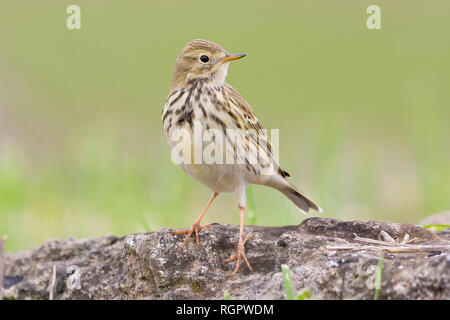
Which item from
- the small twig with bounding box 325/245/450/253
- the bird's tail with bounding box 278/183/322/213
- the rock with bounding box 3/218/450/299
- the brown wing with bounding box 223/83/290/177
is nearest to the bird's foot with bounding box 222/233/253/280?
the rock with bounding box 3/218/450/299

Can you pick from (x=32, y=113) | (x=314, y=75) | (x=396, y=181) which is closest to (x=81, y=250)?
(x=396, y=181)

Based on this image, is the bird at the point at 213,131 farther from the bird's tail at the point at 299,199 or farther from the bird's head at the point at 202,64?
the bird's tail at the point at 299,199

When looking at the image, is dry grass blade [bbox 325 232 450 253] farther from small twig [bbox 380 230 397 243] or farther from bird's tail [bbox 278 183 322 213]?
bird's tail [bbox 278 183 322 213]

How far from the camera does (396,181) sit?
36.7 feet

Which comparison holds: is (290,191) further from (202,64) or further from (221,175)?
(202,64)

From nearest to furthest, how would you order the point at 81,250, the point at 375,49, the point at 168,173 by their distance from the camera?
the point at 81,250 < the point at 168,173 < the point at 375,49

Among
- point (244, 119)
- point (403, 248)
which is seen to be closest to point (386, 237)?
point (403, 248)

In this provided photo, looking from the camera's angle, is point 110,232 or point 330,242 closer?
point 330,242

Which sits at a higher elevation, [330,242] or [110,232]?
[330,242]

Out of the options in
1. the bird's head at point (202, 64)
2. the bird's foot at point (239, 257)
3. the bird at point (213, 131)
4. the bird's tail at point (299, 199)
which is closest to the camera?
the bird's foot at point (239, 257)

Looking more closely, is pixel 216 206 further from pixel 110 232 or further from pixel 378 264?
pixel 378 264

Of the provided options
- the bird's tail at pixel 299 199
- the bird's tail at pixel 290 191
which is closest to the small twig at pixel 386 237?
the bird's tail at pixel 290 191

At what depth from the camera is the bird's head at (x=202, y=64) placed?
19.8 feet

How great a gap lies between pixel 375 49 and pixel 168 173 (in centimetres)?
1341
